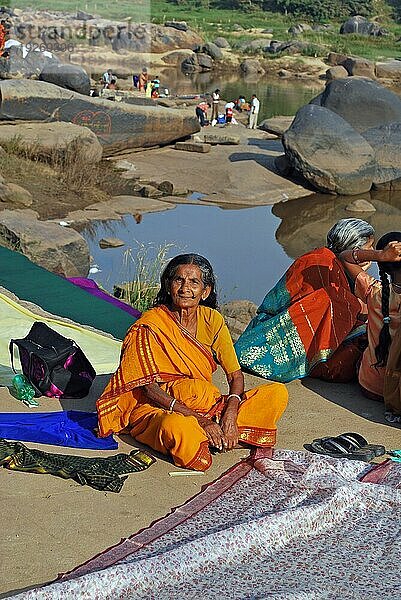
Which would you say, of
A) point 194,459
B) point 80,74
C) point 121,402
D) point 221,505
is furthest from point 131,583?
point 80,74

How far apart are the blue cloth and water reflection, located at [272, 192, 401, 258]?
7.78 meters

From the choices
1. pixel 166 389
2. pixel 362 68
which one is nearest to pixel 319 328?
pixel 166 389

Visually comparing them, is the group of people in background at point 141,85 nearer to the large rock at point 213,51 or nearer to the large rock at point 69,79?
the large rock at point 69,79

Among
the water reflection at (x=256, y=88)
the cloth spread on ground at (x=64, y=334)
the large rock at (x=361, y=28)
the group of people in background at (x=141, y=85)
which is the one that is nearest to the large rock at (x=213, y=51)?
the water reflection at (x=256, y=88)

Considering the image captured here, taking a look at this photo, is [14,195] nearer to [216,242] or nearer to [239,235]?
[216,242]

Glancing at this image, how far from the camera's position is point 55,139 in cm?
1431

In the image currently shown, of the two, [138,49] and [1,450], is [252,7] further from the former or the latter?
[1,450]

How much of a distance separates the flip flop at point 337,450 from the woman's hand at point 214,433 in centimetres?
44

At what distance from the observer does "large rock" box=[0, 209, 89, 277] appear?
7.97 metres

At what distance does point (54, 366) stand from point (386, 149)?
12.6 metres

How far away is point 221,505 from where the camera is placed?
3656 mm

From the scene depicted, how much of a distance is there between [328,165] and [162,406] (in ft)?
38.5

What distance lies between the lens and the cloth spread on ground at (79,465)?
3834 millimetres

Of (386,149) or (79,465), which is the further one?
(386,149)
